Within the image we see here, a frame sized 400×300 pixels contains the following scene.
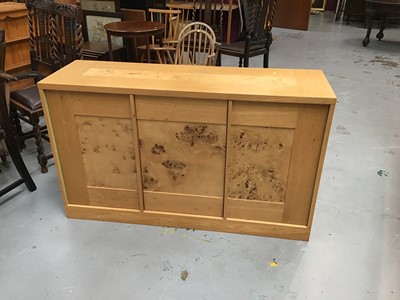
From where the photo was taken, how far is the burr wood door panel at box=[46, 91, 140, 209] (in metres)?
1.83

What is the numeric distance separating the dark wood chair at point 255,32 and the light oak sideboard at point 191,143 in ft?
6.00

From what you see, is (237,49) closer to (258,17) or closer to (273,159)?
(258,17)

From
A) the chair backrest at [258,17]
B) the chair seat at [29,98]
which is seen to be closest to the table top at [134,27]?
the chair backrest at [258,17]

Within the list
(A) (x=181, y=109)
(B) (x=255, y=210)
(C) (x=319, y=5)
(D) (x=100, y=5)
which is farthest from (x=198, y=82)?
(C) (x=319, y=5)

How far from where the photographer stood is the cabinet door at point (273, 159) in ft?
5.61

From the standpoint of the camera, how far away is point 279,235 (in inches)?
80.1

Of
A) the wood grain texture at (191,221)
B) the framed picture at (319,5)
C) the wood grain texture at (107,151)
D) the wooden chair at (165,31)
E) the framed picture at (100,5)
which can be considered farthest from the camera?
the framed picture at (319,5)

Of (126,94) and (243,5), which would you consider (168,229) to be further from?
(243,5)

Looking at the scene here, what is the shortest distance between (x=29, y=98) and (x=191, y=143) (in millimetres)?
1352

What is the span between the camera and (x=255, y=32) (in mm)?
3789

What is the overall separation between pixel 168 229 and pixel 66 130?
828 millimetres

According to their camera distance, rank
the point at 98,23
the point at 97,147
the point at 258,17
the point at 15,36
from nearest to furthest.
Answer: the point at 97,147 → the point at 15,36 → the point at 258,17 → the point at 98,23

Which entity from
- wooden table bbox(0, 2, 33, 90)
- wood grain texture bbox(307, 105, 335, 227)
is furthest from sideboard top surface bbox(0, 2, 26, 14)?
wood grain texture bbox(307, 105, 335, 227)

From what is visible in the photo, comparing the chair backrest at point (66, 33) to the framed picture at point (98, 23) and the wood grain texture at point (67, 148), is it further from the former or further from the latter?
the framed picture at point (98, 23)
